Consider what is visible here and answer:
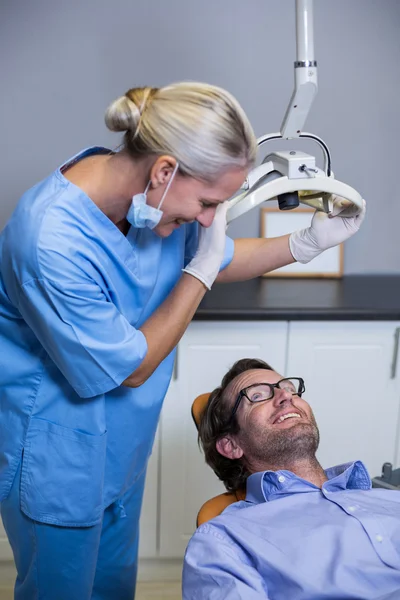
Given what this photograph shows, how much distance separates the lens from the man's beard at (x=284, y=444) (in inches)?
62.4

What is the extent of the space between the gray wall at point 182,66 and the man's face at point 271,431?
1.08 meters

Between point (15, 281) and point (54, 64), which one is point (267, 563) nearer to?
point (15, 281)

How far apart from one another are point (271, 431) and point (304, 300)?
0.80 meters

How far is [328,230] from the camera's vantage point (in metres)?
1.64

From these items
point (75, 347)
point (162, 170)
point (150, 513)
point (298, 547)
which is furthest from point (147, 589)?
point (162, 170)

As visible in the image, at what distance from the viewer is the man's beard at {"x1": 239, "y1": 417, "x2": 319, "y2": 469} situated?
1584 millimetres

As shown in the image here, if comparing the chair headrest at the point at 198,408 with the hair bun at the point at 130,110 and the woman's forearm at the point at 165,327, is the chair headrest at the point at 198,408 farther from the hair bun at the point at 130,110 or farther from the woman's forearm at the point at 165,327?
the hair bun at the point at 130,110

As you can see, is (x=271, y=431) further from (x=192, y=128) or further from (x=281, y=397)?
(x=192, y=128)

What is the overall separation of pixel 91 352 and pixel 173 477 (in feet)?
3.69

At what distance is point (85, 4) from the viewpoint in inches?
94.5

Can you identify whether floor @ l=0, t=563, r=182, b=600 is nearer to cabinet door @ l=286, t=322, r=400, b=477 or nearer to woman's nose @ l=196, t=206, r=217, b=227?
cabinet door @ l=286, t=322, r=400, b=477

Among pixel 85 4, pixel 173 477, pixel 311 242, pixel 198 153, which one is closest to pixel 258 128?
pixel 85 4

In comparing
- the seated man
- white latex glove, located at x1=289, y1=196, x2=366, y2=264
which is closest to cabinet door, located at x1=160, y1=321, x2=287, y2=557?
the seated man

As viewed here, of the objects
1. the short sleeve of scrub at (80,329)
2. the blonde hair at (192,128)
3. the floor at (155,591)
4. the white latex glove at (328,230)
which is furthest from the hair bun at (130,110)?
the floor at (155,591)
